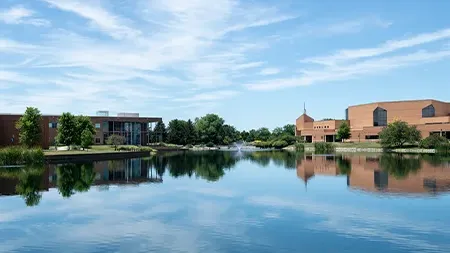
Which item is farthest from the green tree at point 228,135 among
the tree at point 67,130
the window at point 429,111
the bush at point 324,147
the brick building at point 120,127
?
the tree at point 67,130

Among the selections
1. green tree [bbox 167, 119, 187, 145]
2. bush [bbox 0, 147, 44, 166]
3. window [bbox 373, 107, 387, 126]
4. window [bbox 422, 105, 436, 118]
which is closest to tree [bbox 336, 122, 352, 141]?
window [bbox 373, 107, 387, 126]

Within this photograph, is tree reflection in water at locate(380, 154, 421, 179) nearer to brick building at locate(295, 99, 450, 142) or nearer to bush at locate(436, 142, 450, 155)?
bush at locate(436, 142, 450, 155)

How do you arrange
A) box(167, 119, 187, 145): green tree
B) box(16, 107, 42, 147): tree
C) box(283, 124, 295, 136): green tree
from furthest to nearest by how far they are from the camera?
box(283, 124, 295, 136): green tree < box(167, 119, 187, 145): green tree < box(16, 107, 42, 147): tree

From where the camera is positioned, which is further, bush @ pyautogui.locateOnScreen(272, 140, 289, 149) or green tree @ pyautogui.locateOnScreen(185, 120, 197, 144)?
bush @ pyautogui.locateOnScreen(272, 140, 289, 149)

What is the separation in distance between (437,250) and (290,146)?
3712 inches

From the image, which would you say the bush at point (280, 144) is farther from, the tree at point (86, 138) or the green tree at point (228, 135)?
the tree at point (86, 138)

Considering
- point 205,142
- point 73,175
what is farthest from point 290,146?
point 73,175

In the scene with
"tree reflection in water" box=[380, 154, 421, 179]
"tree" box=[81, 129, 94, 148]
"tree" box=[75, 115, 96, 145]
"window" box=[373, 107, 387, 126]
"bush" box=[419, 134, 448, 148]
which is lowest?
"tree reflection in water" box=[380, 154, 421, 179]

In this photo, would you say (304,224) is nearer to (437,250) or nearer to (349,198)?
(437,250)

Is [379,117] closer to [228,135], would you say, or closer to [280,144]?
[280,144]

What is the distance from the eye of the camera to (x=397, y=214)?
15.6m

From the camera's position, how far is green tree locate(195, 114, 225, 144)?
115 metres

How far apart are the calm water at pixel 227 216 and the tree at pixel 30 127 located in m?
26.6

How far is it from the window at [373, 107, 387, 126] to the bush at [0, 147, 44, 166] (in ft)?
272
